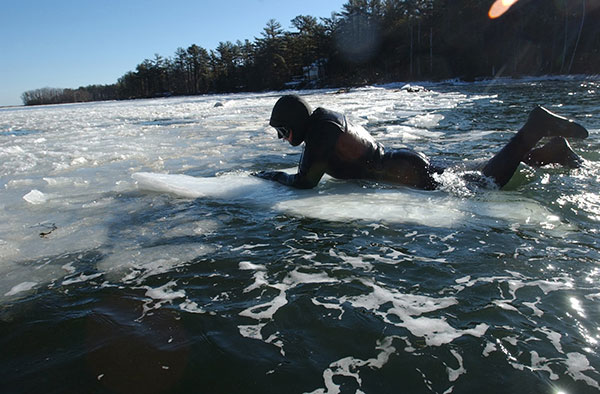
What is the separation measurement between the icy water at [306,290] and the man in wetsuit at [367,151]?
222mm

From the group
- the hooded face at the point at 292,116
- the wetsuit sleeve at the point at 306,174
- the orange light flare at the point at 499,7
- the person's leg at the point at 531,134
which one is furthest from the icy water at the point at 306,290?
the orange light flare at the point at 499,7

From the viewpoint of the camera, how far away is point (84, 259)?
2525mm

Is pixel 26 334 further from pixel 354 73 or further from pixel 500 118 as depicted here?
pixel 354 73

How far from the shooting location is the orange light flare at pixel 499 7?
139 feet

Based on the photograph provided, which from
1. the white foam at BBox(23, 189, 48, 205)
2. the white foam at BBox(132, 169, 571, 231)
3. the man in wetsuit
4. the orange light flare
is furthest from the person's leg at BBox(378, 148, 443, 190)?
the orange light flare

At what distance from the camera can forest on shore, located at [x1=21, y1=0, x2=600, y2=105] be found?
39.6 m

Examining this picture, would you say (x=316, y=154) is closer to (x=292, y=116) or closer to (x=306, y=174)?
(x=306, y=174)

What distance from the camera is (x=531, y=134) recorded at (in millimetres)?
3465

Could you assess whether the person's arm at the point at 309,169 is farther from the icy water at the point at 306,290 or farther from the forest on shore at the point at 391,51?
the forest on shore at the point at 391,51

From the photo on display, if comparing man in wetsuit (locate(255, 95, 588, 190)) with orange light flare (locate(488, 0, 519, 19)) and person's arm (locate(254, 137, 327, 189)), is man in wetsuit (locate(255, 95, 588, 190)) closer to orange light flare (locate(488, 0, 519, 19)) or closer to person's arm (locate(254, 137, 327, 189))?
person's arm (locate(254, 137, 327, 189))

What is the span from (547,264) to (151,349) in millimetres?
2209

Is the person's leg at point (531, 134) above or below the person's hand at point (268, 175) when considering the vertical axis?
above

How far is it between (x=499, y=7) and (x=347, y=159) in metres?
50.3

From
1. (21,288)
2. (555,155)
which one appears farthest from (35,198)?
(555,155)
